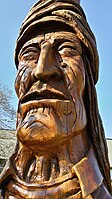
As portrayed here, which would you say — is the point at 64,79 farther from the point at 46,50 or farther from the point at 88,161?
the point at 88,161

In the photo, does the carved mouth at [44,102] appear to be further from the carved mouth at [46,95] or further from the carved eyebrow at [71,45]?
the carved eyebrow at [71,45]

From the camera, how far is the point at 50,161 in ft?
5.67

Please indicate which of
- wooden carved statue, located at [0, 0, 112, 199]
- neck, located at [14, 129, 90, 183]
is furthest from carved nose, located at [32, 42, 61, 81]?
neck, located at [14, 129, 90, 183]

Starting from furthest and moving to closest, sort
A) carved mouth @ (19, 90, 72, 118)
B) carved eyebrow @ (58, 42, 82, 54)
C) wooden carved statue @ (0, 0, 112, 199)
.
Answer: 1. carved eyebrow @ (58, 42, 82, 54)
2. carved mouth @ (19, 90, 72, 118)
3. wooden carved statue @ (0, 0, 112, 199)

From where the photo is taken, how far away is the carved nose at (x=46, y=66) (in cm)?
181

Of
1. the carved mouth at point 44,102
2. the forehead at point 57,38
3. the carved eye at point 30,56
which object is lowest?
the carved mouth at point 44,102

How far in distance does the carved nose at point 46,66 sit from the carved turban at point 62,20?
0.62 ft

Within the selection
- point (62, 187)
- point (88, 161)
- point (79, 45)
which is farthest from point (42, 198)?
point (79, 45)

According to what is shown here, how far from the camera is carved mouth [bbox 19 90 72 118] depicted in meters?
1.76

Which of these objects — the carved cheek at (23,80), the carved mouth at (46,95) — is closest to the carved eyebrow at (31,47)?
the carved cheek at (23,80)

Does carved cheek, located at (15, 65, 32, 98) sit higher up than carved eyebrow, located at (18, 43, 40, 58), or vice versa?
carved eyebrow, located at (18, 43, 40, 58)

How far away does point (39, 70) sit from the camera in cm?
182

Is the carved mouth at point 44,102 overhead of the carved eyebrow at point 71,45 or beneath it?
beneath

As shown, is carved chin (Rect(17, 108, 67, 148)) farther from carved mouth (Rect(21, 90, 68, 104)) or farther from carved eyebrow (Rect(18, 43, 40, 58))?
carved eyebrow (Rect(18, 43, 40, 58))
